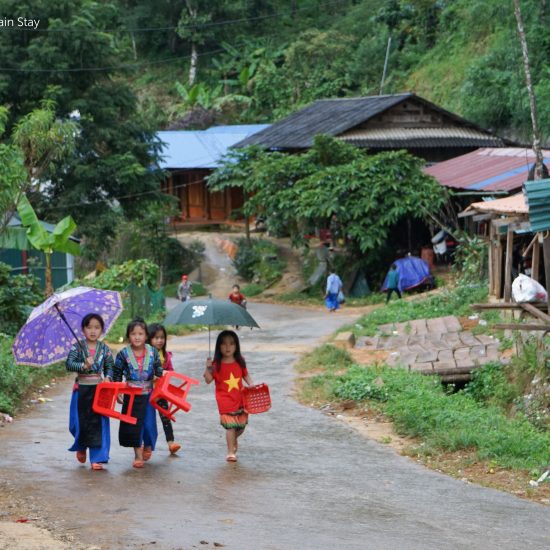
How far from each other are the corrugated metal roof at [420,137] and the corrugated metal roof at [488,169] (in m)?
1.26

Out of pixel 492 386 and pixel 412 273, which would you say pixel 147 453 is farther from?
pixel 412 273

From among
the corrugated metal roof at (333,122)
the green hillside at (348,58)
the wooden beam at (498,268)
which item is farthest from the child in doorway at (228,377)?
the green hillside at (348,58)

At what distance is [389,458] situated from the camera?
11039mm

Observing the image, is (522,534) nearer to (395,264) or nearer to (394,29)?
(395,264)

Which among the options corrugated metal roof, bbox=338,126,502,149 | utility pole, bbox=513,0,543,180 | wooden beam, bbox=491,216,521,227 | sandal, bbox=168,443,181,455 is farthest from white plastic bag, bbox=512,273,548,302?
corrugated metal roof, bbox=338,126,502,149

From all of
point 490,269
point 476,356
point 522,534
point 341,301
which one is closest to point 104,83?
point 341,301

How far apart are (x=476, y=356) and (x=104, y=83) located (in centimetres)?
2008

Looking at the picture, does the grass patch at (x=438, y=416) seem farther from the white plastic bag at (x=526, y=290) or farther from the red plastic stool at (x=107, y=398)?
the red plastic stool at (x=107, y=398)

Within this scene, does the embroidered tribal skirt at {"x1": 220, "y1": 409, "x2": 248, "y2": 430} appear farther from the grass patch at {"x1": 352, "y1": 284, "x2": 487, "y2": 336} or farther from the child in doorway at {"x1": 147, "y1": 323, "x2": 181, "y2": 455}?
the grass patch at {"x1": 352, "y1": 284, "x2": 487, "y2": 336}

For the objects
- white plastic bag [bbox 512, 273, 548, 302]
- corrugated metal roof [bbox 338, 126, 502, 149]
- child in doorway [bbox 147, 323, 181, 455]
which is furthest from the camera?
corrugated metal roof [bbox 338, 126, 502, 149]

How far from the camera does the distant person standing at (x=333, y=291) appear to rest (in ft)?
94.5

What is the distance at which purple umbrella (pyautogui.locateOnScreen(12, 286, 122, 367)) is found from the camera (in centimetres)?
967

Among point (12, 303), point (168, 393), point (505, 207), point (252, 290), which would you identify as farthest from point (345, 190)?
point (168, 393)

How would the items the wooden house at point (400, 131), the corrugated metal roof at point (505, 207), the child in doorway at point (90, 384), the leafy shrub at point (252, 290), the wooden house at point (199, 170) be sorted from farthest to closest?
the wooden house at point (199, 170), the wooden house at point (400, 131), the leafy shrub at point (252, 290), the corrugated metal roof at point (505, 207), the child in doorway at point (90, 384)
